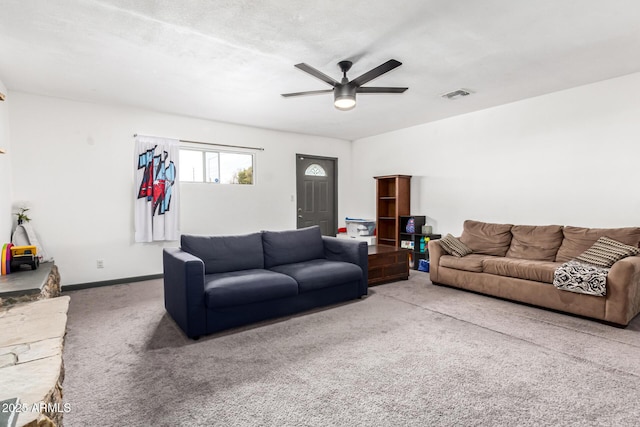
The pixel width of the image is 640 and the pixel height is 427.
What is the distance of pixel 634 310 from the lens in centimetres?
314

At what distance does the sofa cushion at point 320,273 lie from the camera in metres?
3.40

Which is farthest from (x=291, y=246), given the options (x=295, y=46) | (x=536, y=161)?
(x=536, y=161)

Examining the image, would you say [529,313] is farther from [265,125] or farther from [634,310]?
[265,125]

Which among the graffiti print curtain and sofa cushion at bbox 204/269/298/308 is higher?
the graffiti print curtain

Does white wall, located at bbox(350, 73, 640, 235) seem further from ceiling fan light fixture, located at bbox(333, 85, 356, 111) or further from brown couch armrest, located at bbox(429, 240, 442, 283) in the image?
ceiling fan light fixture, located at bbox(333, 85, 356, 111)

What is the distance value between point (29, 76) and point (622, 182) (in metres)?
6.74

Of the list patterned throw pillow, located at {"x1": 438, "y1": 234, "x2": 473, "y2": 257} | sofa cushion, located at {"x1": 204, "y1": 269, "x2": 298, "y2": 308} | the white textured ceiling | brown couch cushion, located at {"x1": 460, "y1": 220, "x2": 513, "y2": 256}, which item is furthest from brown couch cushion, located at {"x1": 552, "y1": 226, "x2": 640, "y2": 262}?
sofa cushion, located at {"x1": 204, "y1": 269, "x2": 298, "y2": 308}

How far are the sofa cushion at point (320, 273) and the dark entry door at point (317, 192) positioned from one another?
288 cm

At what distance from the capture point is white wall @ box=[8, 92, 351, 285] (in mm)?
4207

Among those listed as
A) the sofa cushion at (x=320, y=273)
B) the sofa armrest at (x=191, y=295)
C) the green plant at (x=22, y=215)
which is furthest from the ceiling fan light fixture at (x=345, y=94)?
the green plant at (x=22, y=215)

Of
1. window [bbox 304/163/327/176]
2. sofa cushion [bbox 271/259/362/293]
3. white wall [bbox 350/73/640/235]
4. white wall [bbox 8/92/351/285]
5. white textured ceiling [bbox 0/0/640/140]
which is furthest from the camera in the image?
window [bbox 304/163/327/176]

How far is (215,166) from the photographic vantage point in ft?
18.6

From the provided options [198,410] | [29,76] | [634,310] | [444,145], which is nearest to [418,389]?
[198,410]

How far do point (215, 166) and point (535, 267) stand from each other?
483cm
